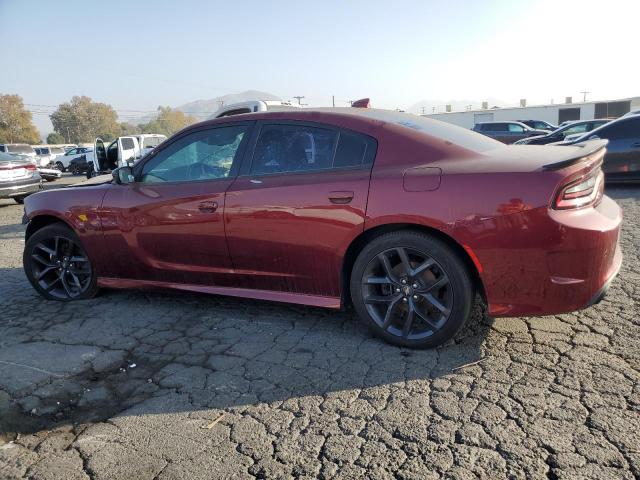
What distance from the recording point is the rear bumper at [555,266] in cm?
268

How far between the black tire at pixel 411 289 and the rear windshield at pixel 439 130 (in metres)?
0.75

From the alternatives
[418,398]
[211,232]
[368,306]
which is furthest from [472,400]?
[211,232]

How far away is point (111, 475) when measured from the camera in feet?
7.11

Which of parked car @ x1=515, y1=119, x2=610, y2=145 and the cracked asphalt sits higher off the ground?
the cracked asphalt

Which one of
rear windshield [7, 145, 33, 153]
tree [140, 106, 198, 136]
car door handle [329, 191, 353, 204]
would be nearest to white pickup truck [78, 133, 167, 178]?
rear windshield [7, 145, 33, 153]

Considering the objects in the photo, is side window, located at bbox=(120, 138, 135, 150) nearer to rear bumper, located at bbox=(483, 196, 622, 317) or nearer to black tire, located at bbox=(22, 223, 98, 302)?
black tire, located at bbox=(22, 223, 98, 302)

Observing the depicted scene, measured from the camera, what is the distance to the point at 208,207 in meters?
3.63

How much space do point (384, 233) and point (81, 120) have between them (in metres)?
112

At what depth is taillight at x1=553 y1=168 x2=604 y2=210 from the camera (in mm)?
2688

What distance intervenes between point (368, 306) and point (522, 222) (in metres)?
1.11

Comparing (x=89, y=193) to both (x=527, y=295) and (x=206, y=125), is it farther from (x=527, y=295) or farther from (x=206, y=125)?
(x=527, y=295)

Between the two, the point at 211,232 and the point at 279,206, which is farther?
the point at 211,232

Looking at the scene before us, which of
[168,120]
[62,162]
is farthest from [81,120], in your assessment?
[62,162]

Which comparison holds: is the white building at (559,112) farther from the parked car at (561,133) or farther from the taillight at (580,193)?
the taillight at (580,193)
